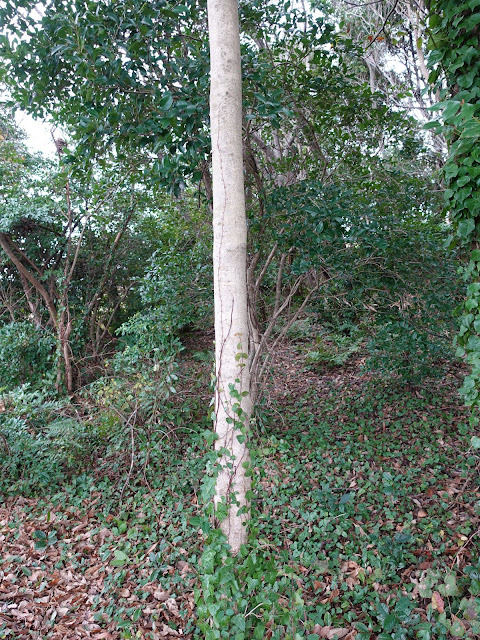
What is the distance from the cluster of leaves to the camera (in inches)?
87.2

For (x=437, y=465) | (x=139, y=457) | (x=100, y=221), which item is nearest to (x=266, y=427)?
(x=139, y=457)

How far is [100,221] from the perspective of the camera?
7.23 m

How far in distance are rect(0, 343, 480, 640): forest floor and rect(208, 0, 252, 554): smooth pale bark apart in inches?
9.1

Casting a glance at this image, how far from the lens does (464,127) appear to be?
6.95 ft

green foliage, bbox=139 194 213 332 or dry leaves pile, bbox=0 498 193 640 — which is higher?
green foliage, bbox=139 194 213 332

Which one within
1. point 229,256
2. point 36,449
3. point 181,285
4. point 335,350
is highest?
point 229,256

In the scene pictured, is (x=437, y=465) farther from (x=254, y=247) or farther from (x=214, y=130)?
(x=214, y=130)

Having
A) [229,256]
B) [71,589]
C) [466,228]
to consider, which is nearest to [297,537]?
[71,589]

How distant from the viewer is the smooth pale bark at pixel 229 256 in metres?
2.43

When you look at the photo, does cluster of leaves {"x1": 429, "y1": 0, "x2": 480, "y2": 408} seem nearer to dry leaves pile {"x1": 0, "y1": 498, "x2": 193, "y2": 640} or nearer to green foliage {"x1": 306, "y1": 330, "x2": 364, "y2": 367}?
dry leaves pile {"x1": 0, "y1": 498, "x2": 193, "y2": 640}

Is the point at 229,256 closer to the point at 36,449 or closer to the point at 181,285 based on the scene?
the point at 181,285

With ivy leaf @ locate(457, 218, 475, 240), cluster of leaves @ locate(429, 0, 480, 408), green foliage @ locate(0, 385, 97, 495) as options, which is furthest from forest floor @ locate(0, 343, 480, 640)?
ivy leaf @ locate(457, 218, 475, 240)

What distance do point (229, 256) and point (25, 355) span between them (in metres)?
5.85

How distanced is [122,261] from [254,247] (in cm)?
432
